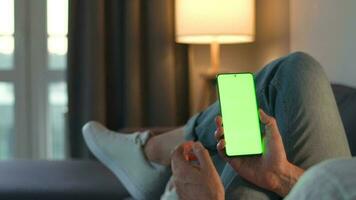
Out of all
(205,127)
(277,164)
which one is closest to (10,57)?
(205,127)

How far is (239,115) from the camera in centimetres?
100

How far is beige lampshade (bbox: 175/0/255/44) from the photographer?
240 cm

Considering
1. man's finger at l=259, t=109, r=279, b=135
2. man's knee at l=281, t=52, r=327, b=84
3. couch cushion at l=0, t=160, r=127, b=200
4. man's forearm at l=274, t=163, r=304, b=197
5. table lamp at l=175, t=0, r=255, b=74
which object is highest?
table lamp at l=175, t=0, r=255, b=74

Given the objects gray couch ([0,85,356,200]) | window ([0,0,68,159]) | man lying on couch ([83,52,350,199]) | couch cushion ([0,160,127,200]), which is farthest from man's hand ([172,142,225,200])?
window ([0,0,68,159])

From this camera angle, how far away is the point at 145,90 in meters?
2.75

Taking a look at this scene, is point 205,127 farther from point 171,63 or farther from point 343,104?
point 171,63

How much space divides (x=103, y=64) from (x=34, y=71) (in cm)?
45

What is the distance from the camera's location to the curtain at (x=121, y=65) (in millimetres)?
2682

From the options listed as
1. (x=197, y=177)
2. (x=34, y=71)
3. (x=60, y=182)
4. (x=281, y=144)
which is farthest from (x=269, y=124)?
(x=34, y=71)

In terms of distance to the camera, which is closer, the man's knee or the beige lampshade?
the man's knee

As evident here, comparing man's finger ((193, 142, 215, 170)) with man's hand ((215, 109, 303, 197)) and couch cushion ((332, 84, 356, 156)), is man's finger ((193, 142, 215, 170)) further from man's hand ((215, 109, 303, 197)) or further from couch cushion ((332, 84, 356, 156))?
couch cushion ((332, 84, 356, 156))

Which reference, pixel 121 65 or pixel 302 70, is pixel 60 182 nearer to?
pixel 302 70

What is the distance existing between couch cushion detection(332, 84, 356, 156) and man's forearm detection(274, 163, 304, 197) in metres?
0.30

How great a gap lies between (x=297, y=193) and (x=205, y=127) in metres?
1.02
